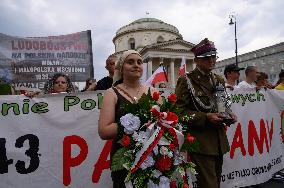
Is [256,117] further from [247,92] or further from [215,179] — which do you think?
[215,179]

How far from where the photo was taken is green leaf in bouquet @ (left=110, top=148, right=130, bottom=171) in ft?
7.97

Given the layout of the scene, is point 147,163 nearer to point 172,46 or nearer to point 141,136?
point 141,136

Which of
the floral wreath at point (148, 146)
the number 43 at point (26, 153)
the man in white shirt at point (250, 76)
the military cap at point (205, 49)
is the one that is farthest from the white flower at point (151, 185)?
the man in white shirt at point (250, 76)

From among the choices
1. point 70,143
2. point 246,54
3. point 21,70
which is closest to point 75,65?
point 21,70

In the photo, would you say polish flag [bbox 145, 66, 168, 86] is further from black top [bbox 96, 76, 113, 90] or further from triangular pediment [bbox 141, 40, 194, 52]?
triangular pediment [bbox 141, 40, 194, 52]

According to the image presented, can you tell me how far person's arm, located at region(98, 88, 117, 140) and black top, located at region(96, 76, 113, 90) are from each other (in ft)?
8.28

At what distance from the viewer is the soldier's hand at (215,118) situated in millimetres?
3251

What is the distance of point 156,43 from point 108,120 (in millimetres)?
68064

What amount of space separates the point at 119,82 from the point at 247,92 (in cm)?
345

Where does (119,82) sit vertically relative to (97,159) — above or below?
above

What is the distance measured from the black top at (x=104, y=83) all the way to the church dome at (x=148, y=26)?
223 ft

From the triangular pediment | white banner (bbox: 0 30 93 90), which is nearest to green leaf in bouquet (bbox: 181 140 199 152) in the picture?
white banner (bbox: 0 30 93 90)

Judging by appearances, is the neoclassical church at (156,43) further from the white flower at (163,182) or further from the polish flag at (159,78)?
the white flower at (163,182)

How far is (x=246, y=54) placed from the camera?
77938 mm
